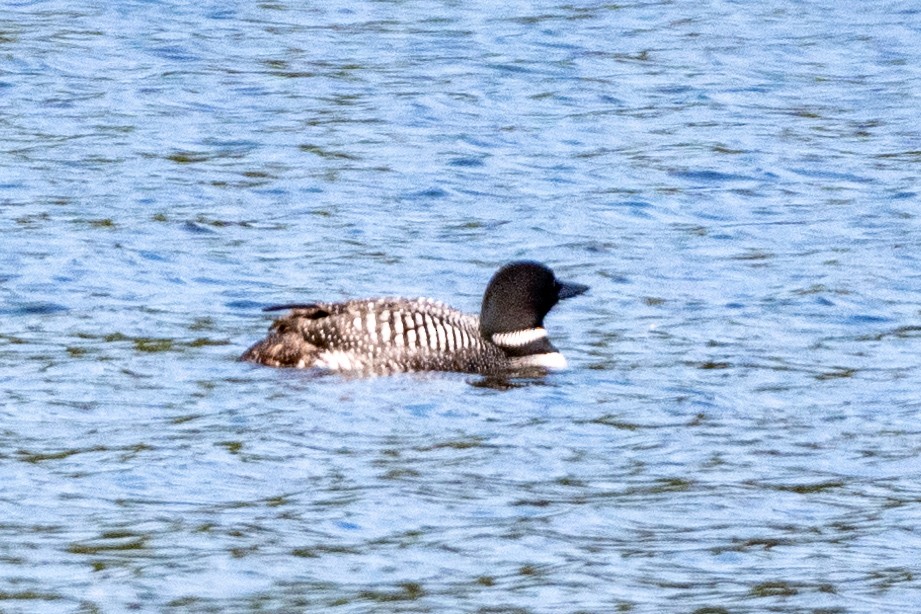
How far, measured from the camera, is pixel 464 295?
40.9ft

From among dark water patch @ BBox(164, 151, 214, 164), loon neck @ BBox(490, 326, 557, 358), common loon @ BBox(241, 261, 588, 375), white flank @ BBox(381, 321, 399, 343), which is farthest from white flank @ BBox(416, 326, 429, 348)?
dark water patch @ BBox(164, 151, 214, 164)

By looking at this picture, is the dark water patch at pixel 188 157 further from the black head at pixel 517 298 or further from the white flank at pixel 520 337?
the white flank at pixel 520 337

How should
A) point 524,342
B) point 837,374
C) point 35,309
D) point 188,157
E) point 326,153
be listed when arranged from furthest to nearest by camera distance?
point 326,153
point 188,157
point 35,309
point 524,342
point 837,374

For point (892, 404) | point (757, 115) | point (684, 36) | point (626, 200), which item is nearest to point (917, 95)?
point (757, 115)

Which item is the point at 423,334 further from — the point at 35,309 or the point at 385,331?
the point at 35,309

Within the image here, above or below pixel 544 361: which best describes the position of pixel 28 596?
above

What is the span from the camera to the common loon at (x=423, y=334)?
35.3 ft

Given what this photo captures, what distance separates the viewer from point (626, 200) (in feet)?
47.8

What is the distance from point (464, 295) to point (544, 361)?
5.38 feet

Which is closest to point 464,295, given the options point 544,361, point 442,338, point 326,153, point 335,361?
point 442,338

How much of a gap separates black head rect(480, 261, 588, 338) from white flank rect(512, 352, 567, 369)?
9.4 inches

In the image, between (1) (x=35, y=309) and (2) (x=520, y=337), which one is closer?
(2) (x=520, y=337)

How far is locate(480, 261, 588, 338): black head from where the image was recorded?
11.2 meters

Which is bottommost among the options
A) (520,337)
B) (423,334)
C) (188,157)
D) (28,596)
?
(520,337)
